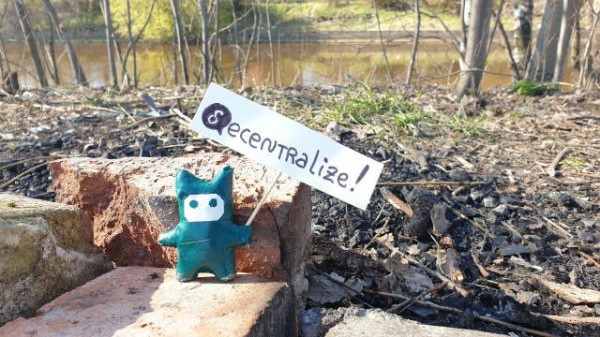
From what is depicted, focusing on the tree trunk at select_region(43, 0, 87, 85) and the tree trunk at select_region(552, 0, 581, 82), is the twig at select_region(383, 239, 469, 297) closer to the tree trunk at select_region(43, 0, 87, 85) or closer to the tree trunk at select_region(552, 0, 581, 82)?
the tree trunk at select_region(552, 0, 581, 82)

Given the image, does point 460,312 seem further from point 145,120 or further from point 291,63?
point 291,63

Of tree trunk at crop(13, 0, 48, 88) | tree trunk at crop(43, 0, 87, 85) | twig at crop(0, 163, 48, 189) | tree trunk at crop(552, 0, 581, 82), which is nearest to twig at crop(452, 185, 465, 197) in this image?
twig at crop(0, 163, 48, 189)

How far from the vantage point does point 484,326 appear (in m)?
2.11

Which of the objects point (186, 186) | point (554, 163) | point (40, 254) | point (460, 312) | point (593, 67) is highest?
point (593, 67)

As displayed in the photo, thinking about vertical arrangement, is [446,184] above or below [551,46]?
below

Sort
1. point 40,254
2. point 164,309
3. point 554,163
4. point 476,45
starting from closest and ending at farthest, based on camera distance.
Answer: point 164,309
point 40,254
point 554,163
point 476,45

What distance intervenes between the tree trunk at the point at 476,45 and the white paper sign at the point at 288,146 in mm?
4352

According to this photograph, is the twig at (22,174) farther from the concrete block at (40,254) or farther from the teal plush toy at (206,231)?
the teal plush toy at (206,231)

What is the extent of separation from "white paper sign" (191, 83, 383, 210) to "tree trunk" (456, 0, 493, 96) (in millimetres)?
4352

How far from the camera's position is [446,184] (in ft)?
10.9

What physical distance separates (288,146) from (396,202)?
4.87ft

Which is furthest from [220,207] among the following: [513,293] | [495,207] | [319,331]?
[495,207]

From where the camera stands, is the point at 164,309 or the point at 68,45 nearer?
the point at 164,309

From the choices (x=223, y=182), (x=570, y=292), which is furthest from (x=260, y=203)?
(x=570, y=292)
